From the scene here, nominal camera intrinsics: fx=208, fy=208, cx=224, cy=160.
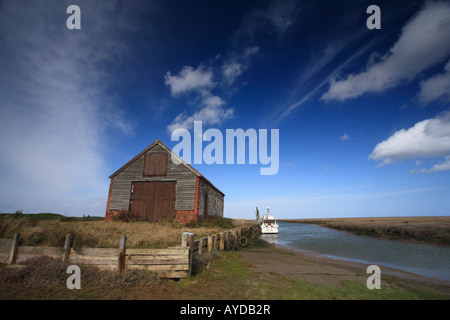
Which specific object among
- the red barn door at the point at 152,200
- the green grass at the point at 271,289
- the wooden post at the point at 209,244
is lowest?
the green grass at the point at 271,289

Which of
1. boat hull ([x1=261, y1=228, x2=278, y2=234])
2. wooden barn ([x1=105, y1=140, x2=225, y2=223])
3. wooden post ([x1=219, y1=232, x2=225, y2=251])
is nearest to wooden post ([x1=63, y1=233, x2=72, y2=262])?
wooden post ([x1=219, y1=232, x2=225, y2=251])

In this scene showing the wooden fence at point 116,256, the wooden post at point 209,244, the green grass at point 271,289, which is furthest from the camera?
the wooden post at point 209,244

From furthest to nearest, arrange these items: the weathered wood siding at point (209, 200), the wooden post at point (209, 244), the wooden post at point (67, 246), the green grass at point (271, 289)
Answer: the weathered wood siding at point (209, 200) → the wooden post at point (209, 244) → the wooden post at point (67, 246) → the green grass at point (271, 289)

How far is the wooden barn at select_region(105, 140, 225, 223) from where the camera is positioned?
1912cm

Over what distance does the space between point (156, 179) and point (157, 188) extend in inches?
34.5

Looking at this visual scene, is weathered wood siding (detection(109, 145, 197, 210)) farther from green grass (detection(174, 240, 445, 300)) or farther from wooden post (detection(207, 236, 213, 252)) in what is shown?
green grass (detection(174, 240, 445, 300))

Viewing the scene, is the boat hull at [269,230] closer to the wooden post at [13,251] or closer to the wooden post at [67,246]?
the wooden post at [67,246]

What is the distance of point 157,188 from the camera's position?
19891 mm

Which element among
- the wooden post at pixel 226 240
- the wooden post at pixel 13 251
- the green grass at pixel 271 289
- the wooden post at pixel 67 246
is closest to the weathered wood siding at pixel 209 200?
the wooden post at pixel 226 240

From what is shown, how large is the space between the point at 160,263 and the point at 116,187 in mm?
16115

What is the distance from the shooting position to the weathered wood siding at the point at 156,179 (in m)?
19.2

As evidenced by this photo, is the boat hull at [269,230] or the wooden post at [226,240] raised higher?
the wooden post at [226,240]
